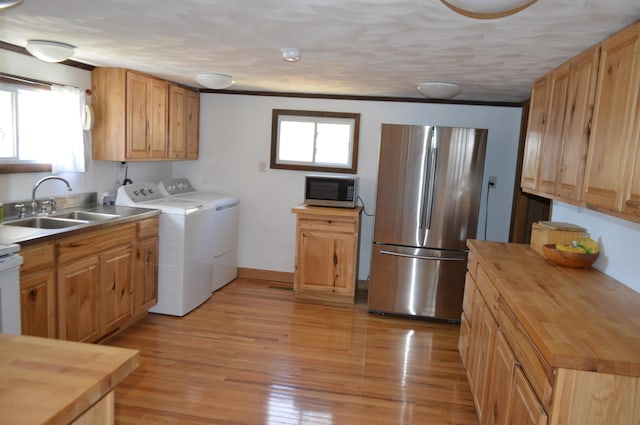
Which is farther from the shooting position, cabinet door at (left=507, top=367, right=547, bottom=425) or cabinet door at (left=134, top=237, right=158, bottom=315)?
cabinet door at (left=134, top=237, right=158, bottom=315)

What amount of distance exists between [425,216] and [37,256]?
300 centimetres

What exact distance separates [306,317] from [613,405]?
117 inches

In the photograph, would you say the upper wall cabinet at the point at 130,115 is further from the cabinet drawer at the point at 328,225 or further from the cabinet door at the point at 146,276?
the cabinet drawer at the point at 328,225

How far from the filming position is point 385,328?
13.3 feet

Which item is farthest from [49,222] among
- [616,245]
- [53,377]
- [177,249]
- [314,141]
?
[616,245]

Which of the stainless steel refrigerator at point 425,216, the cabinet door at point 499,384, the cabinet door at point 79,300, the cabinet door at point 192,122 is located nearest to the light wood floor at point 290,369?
the stainless steel refrigerator at point 425,216

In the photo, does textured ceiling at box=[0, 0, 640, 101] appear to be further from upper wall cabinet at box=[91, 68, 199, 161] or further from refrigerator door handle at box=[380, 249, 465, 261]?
refrigerator door handle at box=[380, 249, 465, 261]

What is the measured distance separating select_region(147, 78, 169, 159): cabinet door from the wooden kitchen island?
2959 millimetres

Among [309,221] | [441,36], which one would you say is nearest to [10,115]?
[309,221]

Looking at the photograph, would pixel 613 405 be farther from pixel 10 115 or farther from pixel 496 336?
pixel 10 115

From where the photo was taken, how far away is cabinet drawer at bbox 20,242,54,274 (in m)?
2.49

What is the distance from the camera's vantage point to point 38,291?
2.62 m

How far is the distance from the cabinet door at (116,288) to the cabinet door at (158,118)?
114cm

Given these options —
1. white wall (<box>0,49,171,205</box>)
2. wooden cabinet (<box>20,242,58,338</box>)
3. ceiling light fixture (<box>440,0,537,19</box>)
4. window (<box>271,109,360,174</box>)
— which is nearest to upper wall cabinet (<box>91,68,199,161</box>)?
white wall (<box>0,49,171,205</box>)
